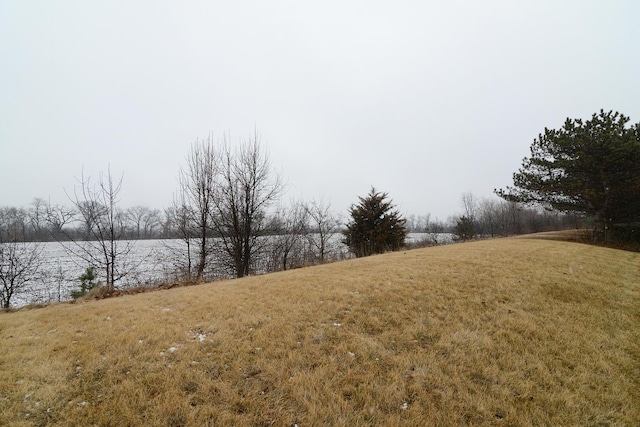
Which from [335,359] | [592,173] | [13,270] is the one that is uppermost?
[592,173]

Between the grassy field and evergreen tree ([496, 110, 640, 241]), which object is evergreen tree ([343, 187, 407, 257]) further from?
the grassy field

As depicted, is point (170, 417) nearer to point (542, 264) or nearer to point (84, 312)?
point (84, 312)

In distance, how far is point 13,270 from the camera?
1219 cm

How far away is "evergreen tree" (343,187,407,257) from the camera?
20703mm

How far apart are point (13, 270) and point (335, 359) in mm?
18140

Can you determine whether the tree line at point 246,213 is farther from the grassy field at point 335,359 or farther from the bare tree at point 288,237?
the grassy field at point 335,359

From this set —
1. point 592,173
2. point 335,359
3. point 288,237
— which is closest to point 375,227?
point 288,237

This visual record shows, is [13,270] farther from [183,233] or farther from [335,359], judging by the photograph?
[335,359]

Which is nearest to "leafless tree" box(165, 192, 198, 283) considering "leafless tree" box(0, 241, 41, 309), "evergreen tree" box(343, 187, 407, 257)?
"leafless tree" box(0, 241, 41, 309)

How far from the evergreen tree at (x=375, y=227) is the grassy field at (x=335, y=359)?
48.3ft

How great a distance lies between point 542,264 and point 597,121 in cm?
1386

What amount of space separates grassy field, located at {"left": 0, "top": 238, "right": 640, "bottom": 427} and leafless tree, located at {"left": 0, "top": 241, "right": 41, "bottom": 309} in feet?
37.2

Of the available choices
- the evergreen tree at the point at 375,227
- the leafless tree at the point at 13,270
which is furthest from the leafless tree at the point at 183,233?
the evergreen tree at the point at 375,227

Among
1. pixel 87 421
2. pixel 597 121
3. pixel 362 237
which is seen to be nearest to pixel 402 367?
pixel 87 421
